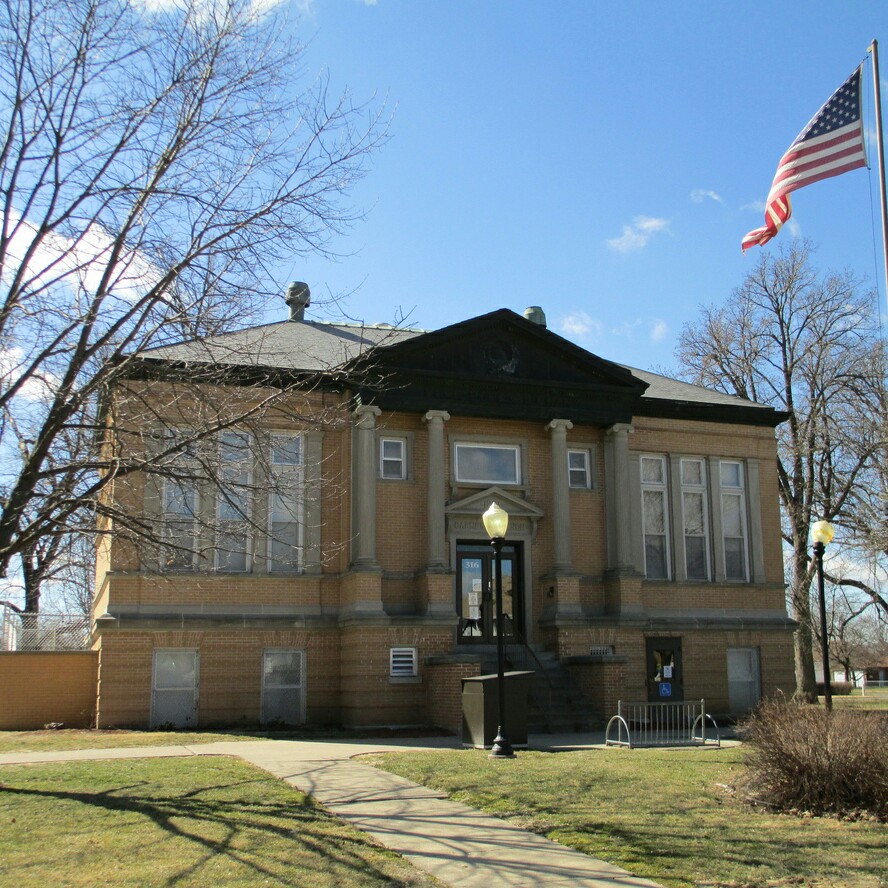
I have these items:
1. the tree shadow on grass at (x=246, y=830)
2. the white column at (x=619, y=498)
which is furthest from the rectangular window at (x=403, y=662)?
the tree shadow on grass at (x=246, y=830)

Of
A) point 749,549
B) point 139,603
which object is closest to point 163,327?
point 139,603

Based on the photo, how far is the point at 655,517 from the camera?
85.1 feet

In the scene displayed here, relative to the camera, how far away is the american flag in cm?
1772

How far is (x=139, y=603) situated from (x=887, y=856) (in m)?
15.9

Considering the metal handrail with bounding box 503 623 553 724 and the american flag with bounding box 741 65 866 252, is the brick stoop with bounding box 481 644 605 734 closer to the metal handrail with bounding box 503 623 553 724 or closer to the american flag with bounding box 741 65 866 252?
the metal handrail with bounding box 503 623 553 724

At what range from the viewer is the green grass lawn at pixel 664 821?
811 centimetres


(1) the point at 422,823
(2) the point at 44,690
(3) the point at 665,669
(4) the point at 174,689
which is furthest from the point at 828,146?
(2) the point at 44,690

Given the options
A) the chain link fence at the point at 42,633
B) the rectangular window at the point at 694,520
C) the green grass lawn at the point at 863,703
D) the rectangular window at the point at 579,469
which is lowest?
the green grass lawn at the point at 863,703

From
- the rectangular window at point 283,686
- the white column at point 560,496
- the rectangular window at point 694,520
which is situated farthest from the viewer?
the rectangular window at point 694,520

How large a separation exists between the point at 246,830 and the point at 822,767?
19.0 feet

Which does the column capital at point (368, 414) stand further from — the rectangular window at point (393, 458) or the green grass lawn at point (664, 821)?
the green grass lawn at point (664, 821)

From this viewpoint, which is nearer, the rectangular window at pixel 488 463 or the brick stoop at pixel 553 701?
the brick stoop at pixel 553 701

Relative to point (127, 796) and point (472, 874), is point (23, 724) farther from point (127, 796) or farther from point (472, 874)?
point (472, 874)

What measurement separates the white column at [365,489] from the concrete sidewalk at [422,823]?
6333mm
